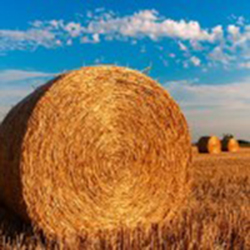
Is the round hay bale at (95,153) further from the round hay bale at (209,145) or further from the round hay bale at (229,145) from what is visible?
the round hay bale at (229,145)

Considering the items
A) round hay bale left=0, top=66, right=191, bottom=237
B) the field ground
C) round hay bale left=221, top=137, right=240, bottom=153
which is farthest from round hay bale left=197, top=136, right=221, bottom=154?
round hay bale left=0, top=66, right=191, bottom=237

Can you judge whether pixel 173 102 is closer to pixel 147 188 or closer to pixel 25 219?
pixel 147 188

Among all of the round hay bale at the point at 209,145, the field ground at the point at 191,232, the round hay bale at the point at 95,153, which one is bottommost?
the field ground at the point at 191,232

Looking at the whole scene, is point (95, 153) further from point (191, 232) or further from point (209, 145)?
point (209, 145)

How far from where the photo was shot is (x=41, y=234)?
15.8ft

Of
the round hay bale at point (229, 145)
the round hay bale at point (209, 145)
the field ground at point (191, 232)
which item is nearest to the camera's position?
the field ground at point (191, 232)

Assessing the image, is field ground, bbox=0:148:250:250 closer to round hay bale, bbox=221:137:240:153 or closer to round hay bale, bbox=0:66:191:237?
round hay bale, bbox=0:66:191:237

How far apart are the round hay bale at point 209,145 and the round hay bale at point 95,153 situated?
496 inches

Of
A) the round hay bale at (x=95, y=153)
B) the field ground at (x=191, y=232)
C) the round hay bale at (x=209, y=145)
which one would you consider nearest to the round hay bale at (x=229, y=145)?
the round hay bale at (x=209, y=145)

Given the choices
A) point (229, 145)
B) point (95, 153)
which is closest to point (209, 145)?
point (229, 145)

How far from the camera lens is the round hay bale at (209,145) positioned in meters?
18.1

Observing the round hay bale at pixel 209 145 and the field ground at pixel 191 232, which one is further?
the round hay bale at pixel 209 145

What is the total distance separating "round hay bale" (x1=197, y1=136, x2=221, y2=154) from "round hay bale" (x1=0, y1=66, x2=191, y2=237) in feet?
41.3

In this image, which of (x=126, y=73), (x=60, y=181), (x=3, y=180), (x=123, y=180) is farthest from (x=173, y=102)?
(x=3, y=180)
